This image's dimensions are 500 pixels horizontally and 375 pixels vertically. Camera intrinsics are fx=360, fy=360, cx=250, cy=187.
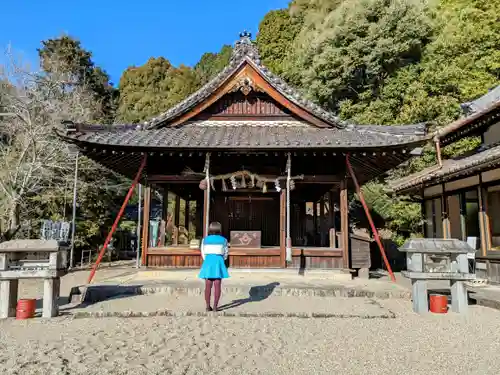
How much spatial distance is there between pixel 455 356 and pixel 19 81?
2099 cm

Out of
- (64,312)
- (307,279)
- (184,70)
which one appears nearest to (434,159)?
(307,279)

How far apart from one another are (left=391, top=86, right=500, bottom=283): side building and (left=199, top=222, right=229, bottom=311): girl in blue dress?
7517 millimetres

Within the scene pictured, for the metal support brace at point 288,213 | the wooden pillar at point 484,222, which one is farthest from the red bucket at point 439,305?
the wooden pillar at point 484,222

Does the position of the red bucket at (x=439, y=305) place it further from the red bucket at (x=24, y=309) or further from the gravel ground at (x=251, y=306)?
the red bucket at (x=24, y=309)

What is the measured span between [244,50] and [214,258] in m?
7.87

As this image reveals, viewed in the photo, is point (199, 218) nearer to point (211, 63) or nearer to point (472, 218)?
point (472, 218)

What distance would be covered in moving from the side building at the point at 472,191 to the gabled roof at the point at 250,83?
415 centimetres

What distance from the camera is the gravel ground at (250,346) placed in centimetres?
395

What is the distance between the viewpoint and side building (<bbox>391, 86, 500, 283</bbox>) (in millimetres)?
10625

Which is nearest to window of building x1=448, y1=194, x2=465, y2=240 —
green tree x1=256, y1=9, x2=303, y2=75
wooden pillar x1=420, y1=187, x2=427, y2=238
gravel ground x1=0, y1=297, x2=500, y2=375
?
wooden pillar x1=420, y1=187, x2=427, y2=238

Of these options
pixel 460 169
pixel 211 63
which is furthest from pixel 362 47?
pixel 211 63

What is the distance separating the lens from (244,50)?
1183 cm

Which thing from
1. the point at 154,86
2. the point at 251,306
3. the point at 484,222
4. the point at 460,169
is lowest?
the point at 251,306

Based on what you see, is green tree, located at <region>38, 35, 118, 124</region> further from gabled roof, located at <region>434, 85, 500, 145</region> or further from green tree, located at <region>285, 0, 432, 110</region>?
gabled roof, located at <region>434, 85, 500, 145</region>
